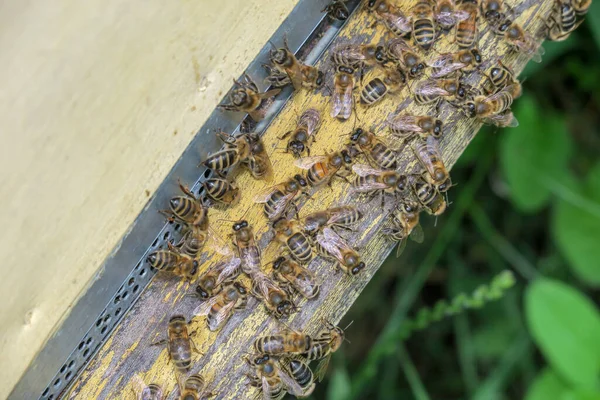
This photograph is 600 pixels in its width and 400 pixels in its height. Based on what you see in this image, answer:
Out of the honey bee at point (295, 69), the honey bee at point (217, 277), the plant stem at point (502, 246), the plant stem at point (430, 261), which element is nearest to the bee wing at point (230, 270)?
the honey bee at point (217, 277)

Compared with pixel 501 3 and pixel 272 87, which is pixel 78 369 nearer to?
pixel 272 87

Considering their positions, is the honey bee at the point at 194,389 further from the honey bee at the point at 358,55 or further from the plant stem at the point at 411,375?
the plant stem at the point at 411,375

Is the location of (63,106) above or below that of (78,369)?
above

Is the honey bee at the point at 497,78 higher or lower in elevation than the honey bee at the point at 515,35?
lower

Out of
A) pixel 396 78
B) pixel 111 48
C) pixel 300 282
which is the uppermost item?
pixel 396 78

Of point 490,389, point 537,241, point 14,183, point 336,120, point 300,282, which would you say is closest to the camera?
point 14,183

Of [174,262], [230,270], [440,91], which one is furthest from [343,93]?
[174,262]

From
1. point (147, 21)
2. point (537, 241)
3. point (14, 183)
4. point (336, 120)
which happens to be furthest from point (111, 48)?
point (537, 241)

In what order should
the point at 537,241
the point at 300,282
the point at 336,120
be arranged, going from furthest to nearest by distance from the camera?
the point at 537,241 < the point at 336,120 < the point at 300,282
